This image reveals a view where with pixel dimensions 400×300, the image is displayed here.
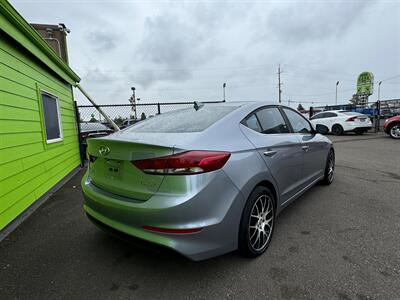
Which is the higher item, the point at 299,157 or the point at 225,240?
the point at 299,157

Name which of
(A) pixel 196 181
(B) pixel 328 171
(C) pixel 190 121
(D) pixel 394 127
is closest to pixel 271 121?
(C) pixel 190 121

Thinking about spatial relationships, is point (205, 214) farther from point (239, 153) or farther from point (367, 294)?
point (367, 294)

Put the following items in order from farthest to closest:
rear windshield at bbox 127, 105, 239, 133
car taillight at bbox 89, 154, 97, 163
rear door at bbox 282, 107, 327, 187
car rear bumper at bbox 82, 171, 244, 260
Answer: rear door at bbox 282, 107, 327, 187 < car taillight at bbox 89, 154, 97, 163 < rear windshield at bbox 127, 105, 239, 133 < car rear bumper at bbox 82, 171, 244, 260

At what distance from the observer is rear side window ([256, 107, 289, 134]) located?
258 centimetres

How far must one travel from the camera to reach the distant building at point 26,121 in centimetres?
325

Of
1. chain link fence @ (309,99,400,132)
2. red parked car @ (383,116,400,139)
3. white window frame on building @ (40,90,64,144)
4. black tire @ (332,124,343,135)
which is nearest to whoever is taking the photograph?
white window frame on building @ (40,90,64,144)

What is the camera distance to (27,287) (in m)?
2.03

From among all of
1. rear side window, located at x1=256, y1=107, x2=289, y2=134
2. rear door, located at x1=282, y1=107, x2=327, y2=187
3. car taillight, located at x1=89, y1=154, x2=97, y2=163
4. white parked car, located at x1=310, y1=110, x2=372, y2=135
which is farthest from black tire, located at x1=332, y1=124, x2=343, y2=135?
car taillight, located at x1=89, y1=154, x2=97, y2=163

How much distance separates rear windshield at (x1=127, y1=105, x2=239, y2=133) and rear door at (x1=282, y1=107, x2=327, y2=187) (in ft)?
3.77

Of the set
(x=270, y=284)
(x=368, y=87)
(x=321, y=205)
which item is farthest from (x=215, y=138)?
(x=368, y=87)

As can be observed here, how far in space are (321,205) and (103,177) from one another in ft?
9.86

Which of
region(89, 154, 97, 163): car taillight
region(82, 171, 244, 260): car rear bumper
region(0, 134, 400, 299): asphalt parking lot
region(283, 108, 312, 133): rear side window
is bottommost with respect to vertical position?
region(0, 134, 400, 299): asphalt parking lot

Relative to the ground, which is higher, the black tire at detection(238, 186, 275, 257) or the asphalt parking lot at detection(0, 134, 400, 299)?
the black tire at detection(238, 186, 275, 257)

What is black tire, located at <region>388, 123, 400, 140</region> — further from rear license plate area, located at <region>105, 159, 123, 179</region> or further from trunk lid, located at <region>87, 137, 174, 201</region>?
rear license plate area, located at <region>105, 159, 123, 179</region>
